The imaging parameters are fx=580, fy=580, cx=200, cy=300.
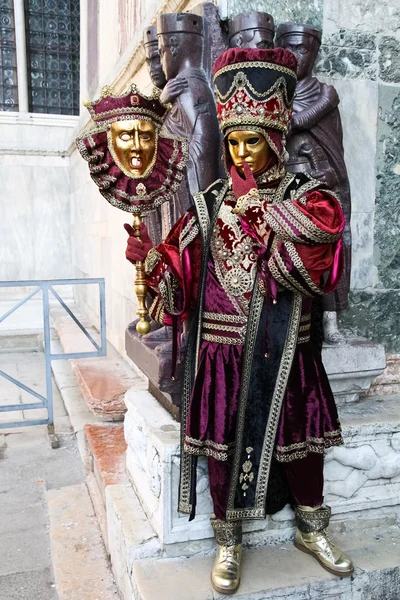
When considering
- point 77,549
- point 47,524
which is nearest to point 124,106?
point 77,549

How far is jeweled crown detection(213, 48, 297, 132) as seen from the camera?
1871 mm

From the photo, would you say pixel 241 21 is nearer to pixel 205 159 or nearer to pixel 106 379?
pixel 205 159

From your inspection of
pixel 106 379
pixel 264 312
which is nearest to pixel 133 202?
pixel 264 312

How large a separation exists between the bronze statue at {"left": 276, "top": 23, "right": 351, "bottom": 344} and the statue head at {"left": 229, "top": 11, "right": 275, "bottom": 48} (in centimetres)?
16

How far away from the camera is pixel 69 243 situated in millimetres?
10305

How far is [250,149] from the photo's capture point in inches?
75.7

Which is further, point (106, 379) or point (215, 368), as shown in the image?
point (106, 379)

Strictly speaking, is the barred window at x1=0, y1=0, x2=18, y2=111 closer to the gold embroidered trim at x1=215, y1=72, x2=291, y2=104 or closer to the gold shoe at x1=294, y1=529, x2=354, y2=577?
the gold embroidered trim at x1=215, y1=72, x2=291, y2=104

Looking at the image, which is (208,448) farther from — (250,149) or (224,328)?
(250,149)

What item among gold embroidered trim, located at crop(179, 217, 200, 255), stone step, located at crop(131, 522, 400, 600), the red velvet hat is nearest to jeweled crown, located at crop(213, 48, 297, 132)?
the red velvet hat

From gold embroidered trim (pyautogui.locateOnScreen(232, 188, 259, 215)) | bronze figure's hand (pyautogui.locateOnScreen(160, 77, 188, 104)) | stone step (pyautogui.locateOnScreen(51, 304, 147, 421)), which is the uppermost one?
bronze figure's hand (pyautogui.locateOnScreen(160, 77, 188, 104))

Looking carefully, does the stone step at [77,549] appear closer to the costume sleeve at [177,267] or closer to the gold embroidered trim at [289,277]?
the costume sleeve at [177,267]

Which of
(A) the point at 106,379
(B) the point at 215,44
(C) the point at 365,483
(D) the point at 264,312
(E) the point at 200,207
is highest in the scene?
(B) the point at 215,44

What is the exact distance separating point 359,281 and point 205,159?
A: 1099mm
